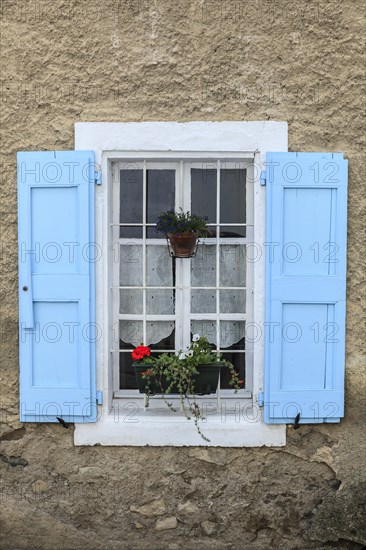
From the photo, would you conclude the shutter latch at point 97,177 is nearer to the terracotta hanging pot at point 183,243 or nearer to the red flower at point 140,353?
the terracotta hanging pot at point 183,243

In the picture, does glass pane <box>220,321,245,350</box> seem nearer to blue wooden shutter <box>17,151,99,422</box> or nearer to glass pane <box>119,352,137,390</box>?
glass pane <box>119,352,137,390</box>

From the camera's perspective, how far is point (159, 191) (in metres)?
3.52

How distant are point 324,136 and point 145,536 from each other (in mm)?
2784

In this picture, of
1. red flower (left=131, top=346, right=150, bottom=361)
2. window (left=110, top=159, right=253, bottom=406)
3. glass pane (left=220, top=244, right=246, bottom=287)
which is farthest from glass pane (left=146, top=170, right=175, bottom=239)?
red flower (left=131, top=346, right=150, bottom=361)

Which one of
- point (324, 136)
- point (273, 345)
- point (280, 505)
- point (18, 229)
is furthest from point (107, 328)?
point (324, 136)

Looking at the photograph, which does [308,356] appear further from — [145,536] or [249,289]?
[145,536]

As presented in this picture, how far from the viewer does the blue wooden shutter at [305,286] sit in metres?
3.24

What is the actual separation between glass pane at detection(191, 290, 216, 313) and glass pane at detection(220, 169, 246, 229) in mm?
496

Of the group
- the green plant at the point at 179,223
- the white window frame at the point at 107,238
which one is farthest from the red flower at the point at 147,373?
the green plant at the point at 179,223

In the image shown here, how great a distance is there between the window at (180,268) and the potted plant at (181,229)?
136mm

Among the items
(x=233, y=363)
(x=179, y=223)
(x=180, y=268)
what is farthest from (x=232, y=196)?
(x=233, y=363)

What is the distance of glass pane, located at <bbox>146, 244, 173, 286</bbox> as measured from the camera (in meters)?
3.56

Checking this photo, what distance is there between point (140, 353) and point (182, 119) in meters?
1.48

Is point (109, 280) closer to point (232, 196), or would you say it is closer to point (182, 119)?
point (232, 196)
